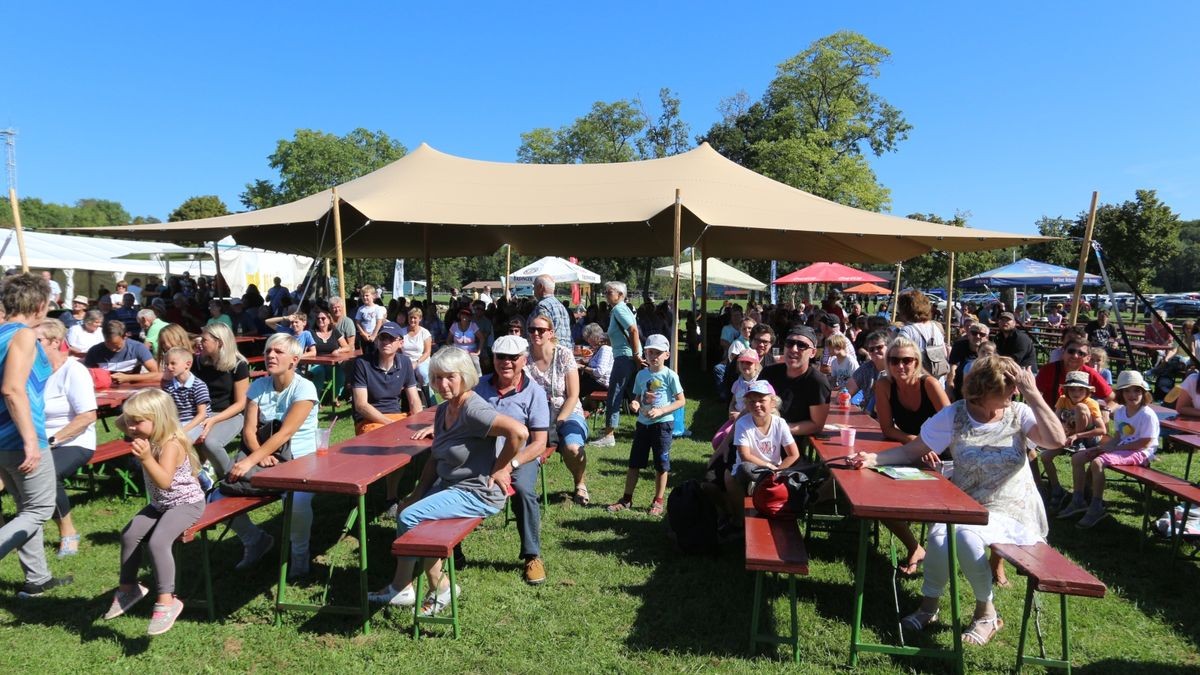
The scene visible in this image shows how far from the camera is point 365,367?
5016mm

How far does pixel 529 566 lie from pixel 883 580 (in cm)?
193

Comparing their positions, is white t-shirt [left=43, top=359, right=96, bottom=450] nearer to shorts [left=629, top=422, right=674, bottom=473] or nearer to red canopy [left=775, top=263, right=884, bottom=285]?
shorts [left=629, top=422, right=674, bottom=473]

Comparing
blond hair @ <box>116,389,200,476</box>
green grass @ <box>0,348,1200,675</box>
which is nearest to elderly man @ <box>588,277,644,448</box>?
green grass @ <box>0,348,1200,675</box>

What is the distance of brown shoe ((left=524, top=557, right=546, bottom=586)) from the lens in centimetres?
364

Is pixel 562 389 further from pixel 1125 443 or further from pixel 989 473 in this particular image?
pixel 1125 443

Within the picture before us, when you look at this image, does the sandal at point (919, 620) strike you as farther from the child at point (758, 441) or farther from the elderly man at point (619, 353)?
the elderly man at point (619, 353)

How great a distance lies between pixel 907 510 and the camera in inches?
104

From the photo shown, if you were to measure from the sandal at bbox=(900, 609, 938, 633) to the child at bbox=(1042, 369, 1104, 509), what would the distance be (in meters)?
2.66

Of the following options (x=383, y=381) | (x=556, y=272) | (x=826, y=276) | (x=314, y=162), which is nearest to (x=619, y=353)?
(x=383, y=381)

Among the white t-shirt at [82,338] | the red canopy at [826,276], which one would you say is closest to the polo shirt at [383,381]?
the white t-shirt at [82,338]

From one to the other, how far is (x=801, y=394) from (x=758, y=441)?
632 millimetres

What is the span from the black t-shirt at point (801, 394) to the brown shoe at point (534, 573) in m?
1.77

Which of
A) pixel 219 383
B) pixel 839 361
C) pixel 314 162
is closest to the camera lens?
pixel 219 383

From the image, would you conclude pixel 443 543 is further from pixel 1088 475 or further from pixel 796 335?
pixel 1088 475
